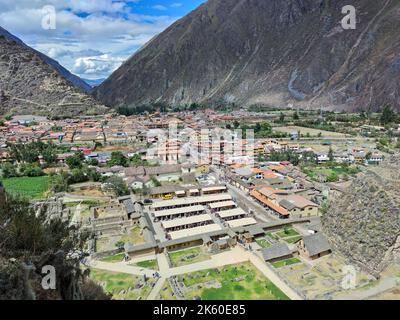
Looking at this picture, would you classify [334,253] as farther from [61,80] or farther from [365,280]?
[61,80]

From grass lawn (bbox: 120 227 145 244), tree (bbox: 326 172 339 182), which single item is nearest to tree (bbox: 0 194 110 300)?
grass lawn (bbox: 120 227 145 244)

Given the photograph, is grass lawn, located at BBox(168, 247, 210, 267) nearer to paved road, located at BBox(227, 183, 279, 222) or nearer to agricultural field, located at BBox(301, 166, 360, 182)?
paved road, located at BBox(227, 183, 279, 222)

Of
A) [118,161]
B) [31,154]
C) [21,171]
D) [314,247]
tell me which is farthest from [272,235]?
[31,154]

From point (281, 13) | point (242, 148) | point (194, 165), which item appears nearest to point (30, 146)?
point (194, 165)

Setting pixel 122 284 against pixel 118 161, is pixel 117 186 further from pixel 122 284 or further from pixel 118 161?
pixel 122 284

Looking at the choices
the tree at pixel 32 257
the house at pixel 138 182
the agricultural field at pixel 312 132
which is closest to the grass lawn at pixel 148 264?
the tree at pixel 32 257
